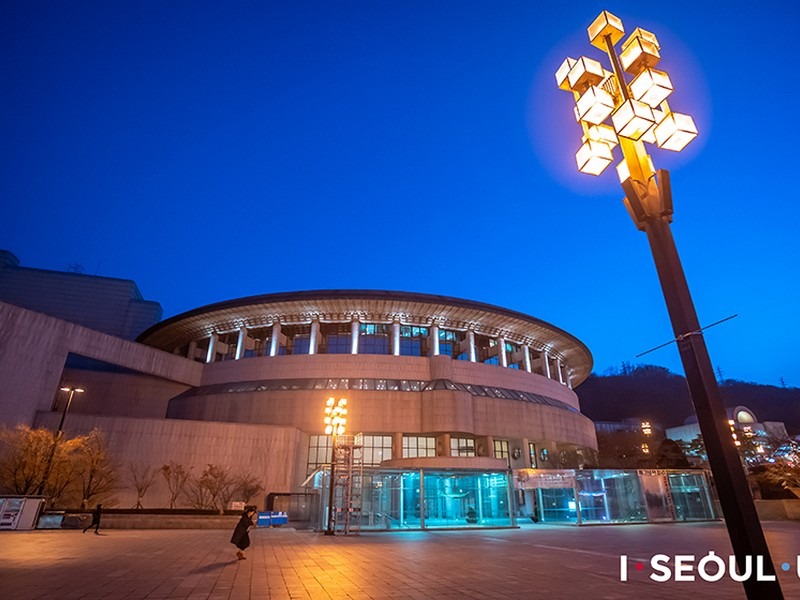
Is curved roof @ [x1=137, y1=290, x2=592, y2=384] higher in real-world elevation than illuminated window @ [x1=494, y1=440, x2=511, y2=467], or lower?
higher

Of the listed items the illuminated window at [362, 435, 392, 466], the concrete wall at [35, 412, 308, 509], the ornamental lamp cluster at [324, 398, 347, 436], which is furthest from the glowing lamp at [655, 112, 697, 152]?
the illuminated window at [362, 435, 392, 466]

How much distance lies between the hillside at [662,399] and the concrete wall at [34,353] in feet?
391

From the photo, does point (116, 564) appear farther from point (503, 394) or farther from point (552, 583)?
point (503, 394)

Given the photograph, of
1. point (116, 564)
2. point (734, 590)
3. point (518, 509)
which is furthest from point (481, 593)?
point (518, 509)

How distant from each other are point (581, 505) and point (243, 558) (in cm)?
2450

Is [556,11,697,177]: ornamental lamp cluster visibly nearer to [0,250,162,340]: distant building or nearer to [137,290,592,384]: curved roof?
[137,290,592,384]: curved roof

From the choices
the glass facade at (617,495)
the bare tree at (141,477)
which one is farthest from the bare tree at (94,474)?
the glass facade at (617,495)

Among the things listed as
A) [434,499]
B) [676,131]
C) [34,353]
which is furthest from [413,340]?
[676,131]

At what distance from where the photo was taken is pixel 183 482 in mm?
38562

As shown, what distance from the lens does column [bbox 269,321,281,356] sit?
53222mm

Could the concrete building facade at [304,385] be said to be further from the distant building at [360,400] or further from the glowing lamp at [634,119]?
the glowing lamp at [634,119]

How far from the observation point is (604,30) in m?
6.39

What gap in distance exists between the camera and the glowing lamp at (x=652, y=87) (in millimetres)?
5641

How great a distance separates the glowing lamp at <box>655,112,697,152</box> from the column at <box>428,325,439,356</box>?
48319 mm
